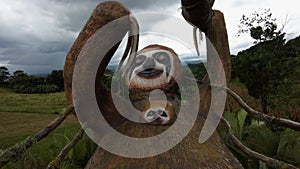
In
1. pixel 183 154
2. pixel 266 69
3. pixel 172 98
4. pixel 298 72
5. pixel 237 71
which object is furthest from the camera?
pixel 298 72

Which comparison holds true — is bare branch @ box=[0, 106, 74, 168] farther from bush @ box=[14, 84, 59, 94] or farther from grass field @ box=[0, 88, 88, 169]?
bush @ box=[14, 84, 59, 94]

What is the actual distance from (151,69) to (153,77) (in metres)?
0.03

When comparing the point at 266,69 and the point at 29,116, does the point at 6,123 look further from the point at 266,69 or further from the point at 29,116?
the point at 266,69

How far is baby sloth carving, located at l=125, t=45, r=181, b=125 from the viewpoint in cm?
94

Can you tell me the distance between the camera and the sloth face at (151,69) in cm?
94

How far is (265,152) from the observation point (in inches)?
66.9

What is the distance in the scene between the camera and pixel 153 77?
0.95 metres

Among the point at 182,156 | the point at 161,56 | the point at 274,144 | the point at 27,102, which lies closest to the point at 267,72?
the point at 274,144

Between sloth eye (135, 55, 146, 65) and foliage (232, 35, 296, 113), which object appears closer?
sloth eye (135, 55, 146, 65)

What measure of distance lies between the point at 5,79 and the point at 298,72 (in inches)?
316

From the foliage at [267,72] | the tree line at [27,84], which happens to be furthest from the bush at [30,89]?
the foliage at [267,72]

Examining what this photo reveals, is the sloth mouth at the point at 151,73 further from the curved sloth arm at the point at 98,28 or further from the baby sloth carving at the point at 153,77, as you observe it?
the curved sloth arm at the point at 98,28

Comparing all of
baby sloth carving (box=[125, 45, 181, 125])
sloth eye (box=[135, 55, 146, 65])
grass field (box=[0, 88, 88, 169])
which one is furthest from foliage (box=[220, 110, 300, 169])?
grass field (box=[0, 88, 88, 169])

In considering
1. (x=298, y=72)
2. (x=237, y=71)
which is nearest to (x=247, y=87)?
(x=237, y=71)
